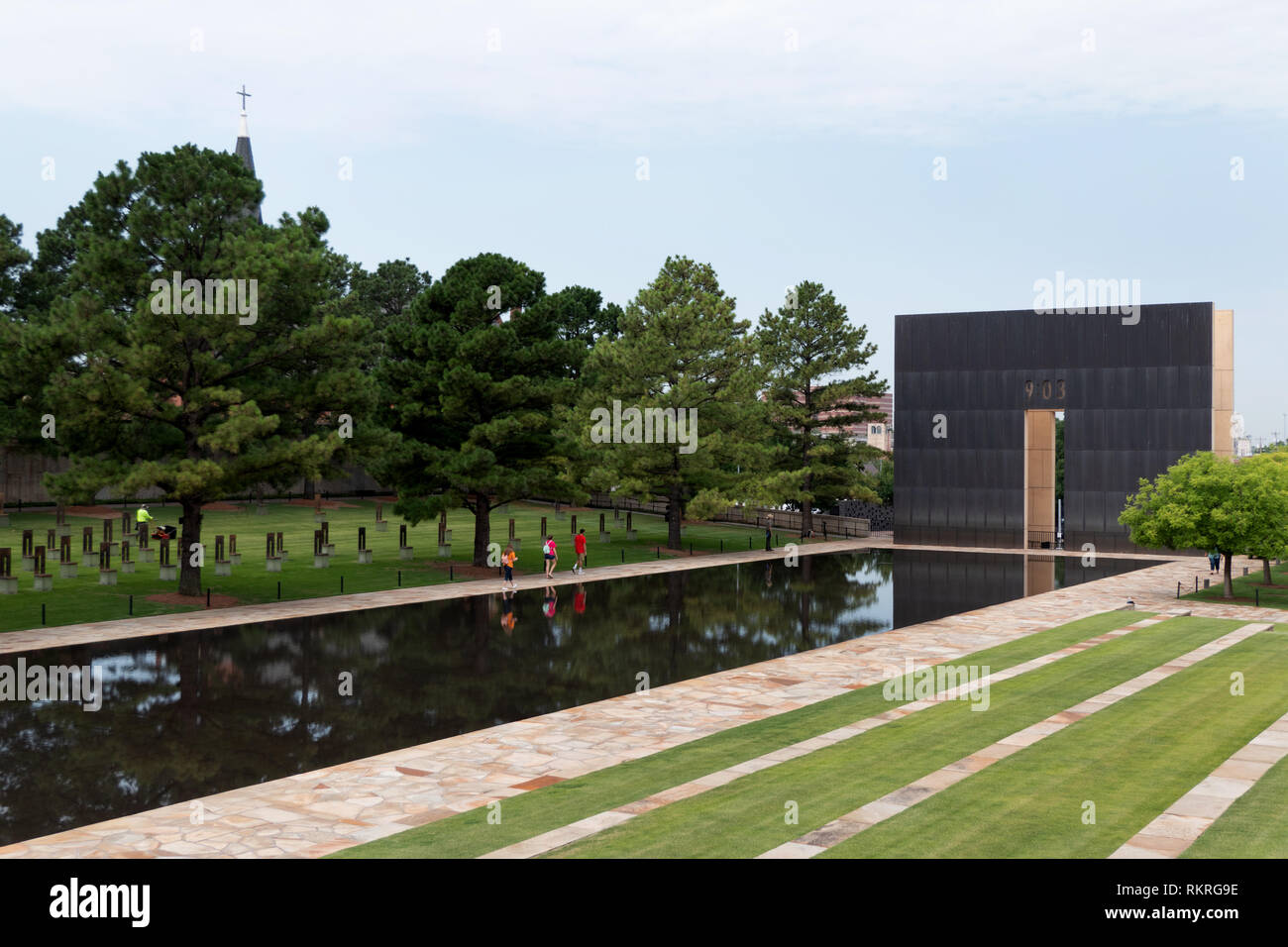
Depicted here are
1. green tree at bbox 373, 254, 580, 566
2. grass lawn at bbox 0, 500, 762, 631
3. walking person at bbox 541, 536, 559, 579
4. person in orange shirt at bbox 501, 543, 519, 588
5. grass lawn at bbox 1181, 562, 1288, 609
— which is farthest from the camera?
green tree at bbox 373, 254, 580, 566

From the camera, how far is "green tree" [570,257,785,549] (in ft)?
163

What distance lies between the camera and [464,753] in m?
15.7

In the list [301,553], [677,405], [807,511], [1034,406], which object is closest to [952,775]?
[301,553]

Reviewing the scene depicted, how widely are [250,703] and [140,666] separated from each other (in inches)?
179

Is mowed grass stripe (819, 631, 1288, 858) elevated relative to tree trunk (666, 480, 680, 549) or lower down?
lower down

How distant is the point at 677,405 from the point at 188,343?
24364mm

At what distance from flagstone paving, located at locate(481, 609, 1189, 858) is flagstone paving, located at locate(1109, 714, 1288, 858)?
4.91m

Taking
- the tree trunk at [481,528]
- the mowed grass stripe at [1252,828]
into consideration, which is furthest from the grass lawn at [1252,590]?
the tree trunk at [481,528]

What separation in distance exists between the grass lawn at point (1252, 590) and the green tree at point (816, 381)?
74.4 feet

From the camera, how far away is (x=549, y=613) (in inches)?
1192

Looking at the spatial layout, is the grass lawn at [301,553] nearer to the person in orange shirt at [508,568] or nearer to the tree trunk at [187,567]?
the tree trunk at [187,567]

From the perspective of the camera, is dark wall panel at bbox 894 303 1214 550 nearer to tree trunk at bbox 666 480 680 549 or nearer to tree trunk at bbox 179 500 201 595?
tree trunk at bbox 666 480 680 549

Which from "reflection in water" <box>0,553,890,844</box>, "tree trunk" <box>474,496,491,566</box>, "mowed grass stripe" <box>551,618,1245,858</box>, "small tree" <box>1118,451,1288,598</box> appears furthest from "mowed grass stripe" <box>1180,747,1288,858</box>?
"tree trunk" <box>474,496,491,566</box>
